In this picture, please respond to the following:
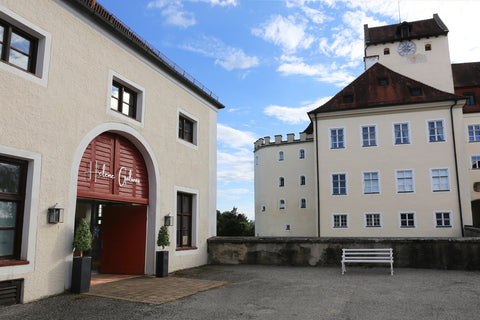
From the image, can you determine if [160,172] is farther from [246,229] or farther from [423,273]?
[246,229]

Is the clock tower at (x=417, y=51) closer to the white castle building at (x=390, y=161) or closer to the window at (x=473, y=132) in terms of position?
the window at (x=473, y=132)

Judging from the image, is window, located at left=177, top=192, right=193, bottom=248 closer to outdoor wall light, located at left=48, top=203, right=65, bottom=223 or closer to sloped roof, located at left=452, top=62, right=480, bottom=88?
outdoor wall light, located at left=48, top=203, right=65, bottom=223

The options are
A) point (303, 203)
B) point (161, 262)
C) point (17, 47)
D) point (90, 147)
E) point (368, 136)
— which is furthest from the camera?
point (303, 203)

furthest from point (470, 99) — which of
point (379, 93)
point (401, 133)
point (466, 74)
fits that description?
point (401, 133)

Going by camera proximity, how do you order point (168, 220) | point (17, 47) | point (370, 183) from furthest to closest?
point (370, 183) → point (168, 220) → point (17, 47)

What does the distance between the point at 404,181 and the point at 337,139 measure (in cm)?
503

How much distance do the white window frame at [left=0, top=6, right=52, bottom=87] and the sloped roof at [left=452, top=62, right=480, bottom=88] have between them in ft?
121

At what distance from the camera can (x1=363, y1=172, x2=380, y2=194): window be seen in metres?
25.6

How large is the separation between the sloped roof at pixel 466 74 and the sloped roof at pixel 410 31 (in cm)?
530

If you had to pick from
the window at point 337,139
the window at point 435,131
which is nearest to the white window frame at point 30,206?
the window at point 337,139

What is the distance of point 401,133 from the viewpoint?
2556 centimetres

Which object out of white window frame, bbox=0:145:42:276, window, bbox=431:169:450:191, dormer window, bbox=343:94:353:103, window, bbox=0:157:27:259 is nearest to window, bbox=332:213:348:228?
window, bbox=431:169:450:191

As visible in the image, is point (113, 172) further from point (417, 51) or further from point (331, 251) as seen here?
point (417, 51)

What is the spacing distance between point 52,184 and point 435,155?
2306 centimetres
